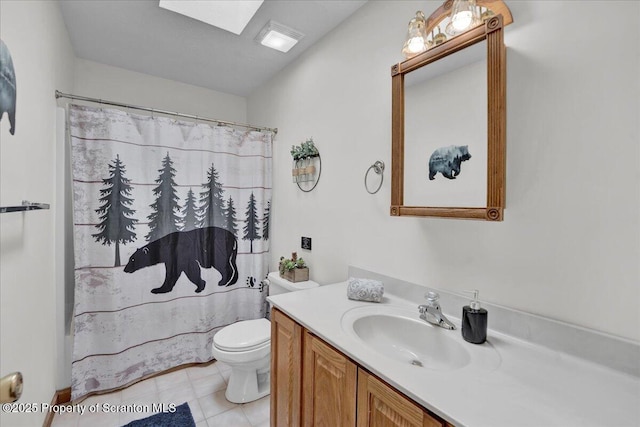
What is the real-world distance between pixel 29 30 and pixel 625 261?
237cm

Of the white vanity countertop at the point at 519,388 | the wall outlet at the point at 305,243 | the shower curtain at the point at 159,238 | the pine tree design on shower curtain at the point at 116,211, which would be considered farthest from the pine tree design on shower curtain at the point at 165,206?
the white vanity countertop at the point at 519,388

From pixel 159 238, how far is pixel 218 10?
1.61 meters

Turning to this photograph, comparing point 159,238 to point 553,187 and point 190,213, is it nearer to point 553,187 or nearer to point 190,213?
point 190,213

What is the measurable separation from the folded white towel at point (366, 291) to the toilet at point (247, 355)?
64 cm

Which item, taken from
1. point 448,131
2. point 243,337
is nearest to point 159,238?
point 243,337

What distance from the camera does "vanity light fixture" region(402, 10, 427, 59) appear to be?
129cm

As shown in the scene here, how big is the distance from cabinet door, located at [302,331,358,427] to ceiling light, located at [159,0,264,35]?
1.86 meters

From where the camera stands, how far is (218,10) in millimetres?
1724

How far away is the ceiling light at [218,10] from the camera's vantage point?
5.46ft

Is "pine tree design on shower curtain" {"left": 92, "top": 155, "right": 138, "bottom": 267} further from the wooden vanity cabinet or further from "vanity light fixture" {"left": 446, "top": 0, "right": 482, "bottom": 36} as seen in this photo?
"vanity light fixture" {"left": 446, "top": 0, "right": 482, "bottom": 36}

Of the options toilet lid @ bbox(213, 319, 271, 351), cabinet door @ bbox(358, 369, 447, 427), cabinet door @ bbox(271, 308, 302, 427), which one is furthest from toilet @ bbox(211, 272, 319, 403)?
cabinet door @ bbox(358, 369, 447, 427)

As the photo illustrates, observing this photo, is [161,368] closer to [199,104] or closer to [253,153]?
[253,153]

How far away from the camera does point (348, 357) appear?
966 millimetres

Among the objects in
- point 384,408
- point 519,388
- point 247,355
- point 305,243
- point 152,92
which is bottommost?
point 247,355
